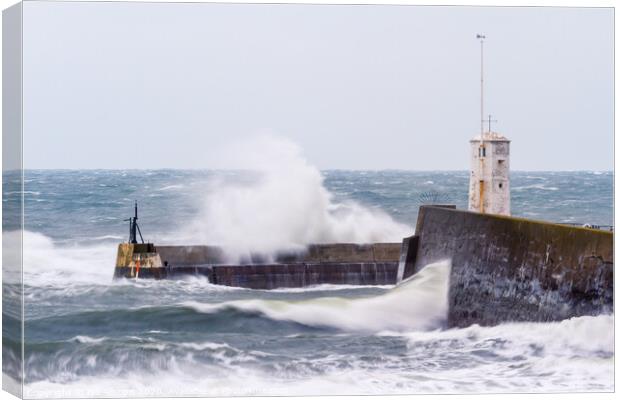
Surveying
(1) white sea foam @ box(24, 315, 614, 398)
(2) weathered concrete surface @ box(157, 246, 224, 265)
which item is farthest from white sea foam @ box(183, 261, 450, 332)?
(2) weathered concrete surface @ box(157, 246, 224, 265)

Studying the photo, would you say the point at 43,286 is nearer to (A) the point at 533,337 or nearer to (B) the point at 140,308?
(B) the point at 140,308

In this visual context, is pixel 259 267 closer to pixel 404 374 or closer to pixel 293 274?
pixel 293 274

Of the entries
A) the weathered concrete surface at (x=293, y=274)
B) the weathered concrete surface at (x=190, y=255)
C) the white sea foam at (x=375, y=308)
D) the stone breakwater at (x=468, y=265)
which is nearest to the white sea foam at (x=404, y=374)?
the stone breakwater at (x=468, y=265)

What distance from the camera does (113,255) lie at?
19734 millimetres

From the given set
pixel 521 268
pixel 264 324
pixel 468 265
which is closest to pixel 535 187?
pixel 468 265

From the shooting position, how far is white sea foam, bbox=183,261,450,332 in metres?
14.5

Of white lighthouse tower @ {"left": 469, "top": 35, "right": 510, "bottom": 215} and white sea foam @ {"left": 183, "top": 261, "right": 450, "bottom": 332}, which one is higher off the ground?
white lighthouse tower @ {"left": 469, "top": 35, "right": 510, "bottom": 215}

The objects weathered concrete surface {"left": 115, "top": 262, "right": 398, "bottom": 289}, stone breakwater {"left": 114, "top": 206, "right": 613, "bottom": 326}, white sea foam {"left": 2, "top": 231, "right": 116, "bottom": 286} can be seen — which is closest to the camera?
white sea foam {"left": 2, "top": 231, "right": 116, "bottom": 286}

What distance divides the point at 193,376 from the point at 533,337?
2.69m

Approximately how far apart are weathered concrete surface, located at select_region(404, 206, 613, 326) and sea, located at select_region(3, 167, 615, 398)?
6.1 inches

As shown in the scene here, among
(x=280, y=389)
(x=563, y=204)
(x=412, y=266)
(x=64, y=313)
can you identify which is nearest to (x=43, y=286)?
(x=64, y=313)

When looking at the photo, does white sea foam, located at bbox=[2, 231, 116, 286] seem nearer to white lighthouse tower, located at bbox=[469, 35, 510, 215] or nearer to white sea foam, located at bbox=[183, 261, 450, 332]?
white sea foam, located at bbox=[183, 261, 450, 332]

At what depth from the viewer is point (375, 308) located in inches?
592

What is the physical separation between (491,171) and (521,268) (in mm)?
3869
